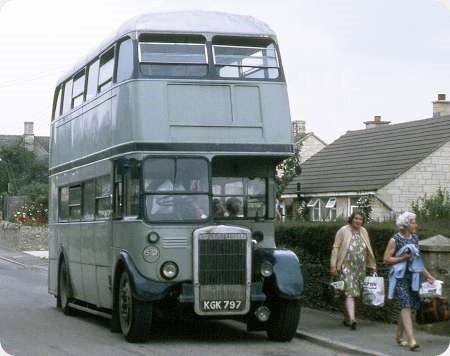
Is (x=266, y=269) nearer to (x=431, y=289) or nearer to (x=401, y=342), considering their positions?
(x=401, y=342)

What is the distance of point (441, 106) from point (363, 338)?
40.5 metres

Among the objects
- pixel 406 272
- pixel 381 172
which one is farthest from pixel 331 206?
pixel 406 272

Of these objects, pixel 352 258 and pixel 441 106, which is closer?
pixel 352 258

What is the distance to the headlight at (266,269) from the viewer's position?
1402 cm

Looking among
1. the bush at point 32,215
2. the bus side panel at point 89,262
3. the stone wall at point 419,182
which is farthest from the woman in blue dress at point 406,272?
the bush at point 32,215

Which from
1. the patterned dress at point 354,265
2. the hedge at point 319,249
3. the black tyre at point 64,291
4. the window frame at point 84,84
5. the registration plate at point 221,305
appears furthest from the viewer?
the black tyre at point 64,291

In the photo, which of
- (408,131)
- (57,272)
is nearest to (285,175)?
(408,131)

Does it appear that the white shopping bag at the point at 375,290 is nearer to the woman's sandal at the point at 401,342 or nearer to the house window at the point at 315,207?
the woman's sandal at the point at 401,342

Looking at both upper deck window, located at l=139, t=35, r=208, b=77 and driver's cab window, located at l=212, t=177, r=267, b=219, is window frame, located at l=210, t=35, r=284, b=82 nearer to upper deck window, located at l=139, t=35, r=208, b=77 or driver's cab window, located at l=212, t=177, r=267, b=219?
upper deck window, located at l=139, t=35, r=208, b=77

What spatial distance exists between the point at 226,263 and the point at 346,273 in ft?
7.50

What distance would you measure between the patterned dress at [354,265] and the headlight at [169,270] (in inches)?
110

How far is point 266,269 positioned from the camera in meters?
14.0

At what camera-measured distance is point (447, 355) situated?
12.5m

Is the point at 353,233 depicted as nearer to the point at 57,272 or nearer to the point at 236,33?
the point at 236,33
